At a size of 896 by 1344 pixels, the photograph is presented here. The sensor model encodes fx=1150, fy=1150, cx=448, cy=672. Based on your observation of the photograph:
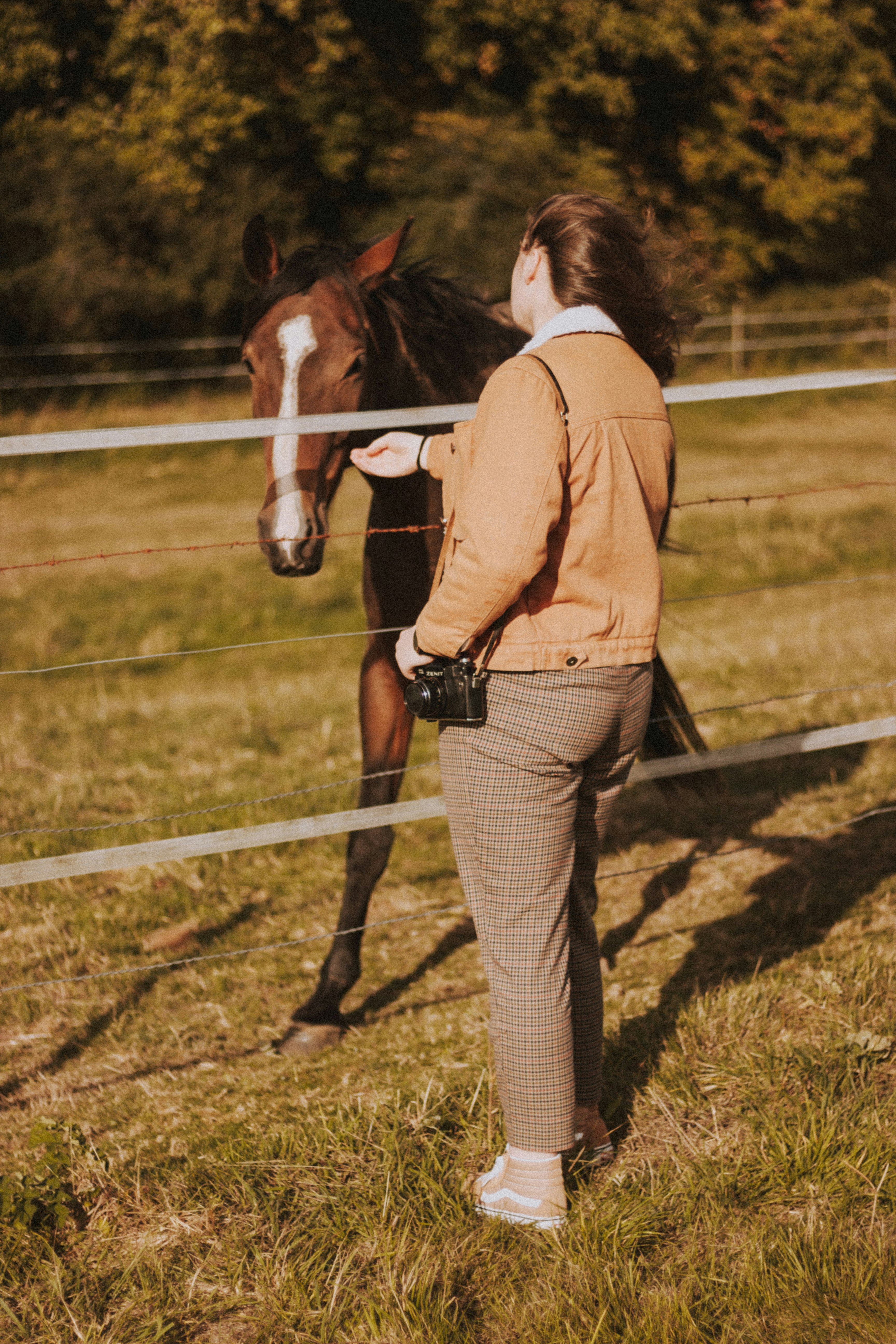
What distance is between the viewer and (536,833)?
2057mm

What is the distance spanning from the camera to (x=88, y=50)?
82.1ft

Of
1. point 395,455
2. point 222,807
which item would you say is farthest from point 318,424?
point 222,807

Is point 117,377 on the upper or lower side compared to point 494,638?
lower

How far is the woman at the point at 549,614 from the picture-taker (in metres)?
1.88

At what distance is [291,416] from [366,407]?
0.30 m

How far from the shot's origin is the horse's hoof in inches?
127

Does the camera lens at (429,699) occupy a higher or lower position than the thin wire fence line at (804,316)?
lower

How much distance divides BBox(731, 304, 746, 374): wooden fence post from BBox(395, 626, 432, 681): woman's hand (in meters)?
16.5

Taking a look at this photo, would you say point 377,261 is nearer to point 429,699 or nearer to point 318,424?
point 318,424

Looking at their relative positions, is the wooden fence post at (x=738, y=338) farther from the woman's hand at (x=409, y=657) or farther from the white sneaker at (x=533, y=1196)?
the white sneaker at (x=533, y=1196)

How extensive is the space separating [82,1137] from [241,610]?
5917mm

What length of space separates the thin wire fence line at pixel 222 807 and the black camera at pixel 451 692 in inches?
27.0

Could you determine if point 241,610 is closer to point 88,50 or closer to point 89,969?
point 89,969

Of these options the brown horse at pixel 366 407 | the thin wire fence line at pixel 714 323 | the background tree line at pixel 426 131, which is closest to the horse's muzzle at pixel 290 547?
the brown horse at pixel 366 407
